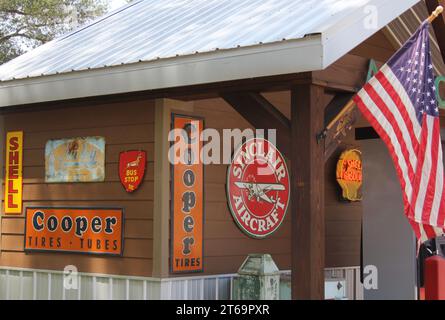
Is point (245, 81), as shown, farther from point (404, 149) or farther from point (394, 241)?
point (394, 241)

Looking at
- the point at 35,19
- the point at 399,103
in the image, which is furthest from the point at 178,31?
the point at 35,19

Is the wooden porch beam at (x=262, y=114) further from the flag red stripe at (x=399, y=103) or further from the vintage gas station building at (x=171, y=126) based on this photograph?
the flag red stripe at (x=399, y=103)

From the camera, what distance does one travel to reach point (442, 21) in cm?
802

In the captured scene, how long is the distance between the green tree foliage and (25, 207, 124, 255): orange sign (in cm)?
1967

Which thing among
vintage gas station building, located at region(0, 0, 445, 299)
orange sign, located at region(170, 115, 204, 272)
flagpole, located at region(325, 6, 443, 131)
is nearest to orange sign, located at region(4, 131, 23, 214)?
vintage gas station building, located at region(0, 0, 445, 299)

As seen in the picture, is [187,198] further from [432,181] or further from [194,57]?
[432,181]

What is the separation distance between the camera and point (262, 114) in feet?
22.1

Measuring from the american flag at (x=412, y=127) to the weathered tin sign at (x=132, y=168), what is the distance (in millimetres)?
2613

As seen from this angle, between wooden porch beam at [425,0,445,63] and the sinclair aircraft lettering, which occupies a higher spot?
wooden porch beam at [425,0,445,63]

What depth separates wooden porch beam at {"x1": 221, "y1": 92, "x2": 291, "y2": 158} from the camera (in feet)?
21.8

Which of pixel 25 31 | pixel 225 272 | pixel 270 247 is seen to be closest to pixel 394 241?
pixel 270 247

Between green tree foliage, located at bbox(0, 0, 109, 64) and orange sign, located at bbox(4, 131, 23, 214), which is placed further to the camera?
green tree foliage, located at bbox(0, 0, 109, 64)

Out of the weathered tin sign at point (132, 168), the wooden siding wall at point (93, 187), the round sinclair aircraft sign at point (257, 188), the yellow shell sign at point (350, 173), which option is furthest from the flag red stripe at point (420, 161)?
the yellow shell sign at point (350, 173)

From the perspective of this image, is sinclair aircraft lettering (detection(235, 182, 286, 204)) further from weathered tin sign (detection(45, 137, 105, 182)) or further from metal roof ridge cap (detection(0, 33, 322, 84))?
metal roof ridge cap (detection(0, 33, 322, 84))
